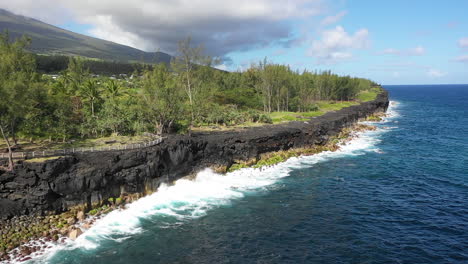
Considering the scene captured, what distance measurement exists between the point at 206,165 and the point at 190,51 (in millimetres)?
41416

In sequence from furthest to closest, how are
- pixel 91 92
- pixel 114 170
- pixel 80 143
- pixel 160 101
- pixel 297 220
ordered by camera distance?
pixel 91 92 → pixel 160 101 → pixel 80 143 → pixel 114 170 → pixel 297 220

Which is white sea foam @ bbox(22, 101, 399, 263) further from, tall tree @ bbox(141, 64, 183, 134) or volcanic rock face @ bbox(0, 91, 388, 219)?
tall tree @ bbox(141, 64, 183, 134)

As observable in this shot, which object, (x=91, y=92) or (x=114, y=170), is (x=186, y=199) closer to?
(x=114, y=170)

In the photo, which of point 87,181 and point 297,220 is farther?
point 87,181

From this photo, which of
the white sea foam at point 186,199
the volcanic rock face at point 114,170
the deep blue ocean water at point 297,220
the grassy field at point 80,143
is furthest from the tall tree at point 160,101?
the deep blue ocean water at point 297,220

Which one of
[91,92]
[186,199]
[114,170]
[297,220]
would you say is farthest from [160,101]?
[297,220]

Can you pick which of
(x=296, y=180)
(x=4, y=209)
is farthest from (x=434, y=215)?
(x=4, y=209)

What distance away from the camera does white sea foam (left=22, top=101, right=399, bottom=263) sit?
32.0 meters

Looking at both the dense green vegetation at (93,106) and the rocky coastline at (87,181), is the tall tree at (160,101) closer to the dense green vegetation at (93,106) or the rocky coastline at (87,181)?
the dense green vegetation at (93,106)

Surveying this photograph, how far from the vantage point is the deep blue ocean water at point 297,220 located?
28.1 metres

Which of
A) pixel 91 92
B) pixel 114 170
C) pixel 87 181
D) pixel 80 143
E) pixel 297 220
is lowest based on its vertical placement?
pixel 297 220

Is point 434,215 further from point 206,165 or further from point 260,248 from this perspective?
point 206,165

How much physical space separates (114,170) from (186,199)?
1127cm

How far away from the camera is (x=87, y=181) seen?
37625mm
